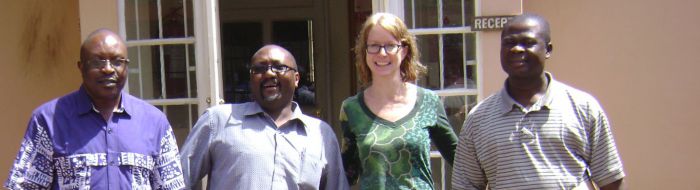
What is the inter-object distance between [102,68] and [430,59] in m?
2.12

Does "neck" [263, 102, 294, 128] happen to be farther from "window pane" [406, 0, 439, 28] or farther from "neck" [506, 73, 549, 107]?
"window pane" [406, 0, 439, 28]

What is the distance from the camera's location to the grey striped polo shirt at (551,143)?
2406 millimetres

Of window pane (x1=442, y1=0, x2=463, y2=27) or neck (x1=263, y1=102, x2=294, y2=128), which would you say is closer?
neck (x1=263, y1=102, x2=294, y2=128)

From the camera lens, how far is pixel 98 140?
2473 mm

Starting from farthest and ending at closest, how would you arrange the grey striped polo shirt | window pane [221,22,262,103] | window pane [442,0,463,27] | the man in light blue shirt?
window pane [221,22,262,103], window pane [442,0,463,27], the man in light blue shirt, the grey striped polo shirt

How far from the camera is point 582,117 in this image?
2.43 m

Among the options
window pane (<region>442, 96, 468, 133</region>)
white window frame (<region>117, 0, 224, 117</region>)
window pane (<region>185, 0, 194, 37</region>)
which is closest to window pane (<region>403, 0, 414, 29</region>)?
window pane (<region>442, 96, 468, 133</region>)

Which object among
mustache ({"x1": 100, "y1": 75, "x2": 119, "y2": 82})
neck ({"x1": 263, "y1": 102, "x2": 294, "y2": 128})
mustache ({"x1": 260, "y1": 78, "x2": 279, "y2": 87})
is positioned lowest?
neck ({"x1": 263, "y1": 102, "x2": 294, "y2": 128})

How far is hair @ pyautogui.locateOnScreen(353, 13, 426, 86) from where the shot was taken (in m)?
2.87

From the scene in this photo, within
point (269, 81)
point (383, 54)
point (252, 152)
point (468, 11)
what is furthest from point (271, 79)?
point (468, 11)

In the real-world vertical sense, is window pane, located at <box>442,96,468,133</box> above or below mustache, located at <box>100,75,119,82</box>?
below

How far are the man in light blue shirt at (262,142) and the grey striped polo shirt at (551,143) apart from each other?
0.64 metres

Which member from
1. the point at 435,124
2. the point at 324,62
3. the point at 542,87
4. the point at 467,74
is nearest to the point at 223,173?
the point at 435,124

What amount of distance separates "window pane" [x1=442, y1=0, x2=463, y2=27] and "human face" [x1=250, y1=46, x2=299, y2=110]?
64.2 inches
